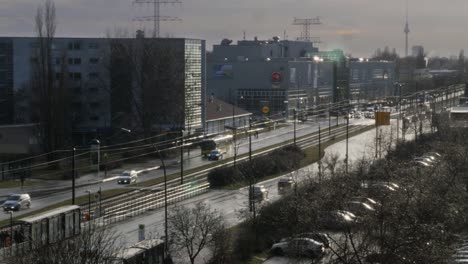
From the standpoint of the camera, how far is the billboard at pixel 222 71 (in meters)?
42.6

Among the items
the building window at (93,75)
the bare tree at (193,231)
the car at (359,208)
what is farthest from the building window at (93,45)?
the car at (359,208)

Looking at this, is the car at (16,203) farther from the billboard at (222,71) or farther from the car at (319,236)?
the billboard at (222,71)

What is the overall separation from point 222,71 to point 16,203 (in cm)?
2804

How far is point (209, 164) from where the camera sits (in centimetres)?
2345

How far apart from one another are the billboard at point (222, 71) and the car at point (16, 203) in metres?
27.1

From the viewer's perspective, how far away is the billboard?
42.6m

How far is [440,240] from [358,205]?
5.81 feet

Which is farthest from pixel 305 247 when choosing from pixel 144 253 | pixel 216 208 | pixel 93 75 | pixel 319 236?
pixel 93 75

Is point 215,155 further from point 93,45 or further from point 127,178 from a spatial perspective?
point 93,45

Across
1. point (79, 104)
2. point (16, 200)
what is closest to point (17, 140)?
point (79, 104)

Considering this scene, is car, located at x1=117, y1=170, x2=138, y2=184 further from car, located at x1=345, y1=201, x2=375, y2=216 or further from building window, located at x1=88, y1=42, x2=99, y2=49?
building window, located at x1=88, y1=42, x2=99, y2=49

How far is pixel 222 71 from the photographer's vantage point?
141 feet

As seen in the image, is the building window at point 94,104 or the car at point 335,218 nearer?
the car at point 335,218

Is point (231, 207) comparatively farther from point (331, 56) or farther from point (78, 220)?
point (331, 56)
